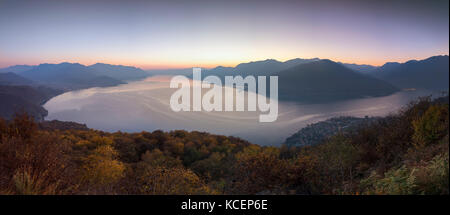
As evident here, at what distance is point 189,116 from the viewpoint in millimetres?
55469

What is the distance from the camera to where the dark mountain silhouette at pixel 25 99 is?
2676 cm

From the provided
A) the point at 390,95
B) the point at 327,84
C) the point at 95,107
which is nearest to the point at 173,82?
the point at 95,107

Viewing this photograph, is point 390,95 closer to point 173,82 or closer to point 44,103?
point 173,82

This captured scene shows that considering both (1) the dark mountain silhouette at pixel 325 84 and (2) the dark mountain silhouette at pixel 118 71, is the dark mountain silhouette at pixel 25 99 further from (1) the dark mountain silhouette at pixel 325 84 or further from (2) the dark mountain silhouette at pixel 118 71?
(1) the dark mountain silhouette at pixel 325 84

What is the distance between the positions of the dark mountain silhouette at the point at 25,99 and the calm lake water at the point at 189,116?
7.72 feet

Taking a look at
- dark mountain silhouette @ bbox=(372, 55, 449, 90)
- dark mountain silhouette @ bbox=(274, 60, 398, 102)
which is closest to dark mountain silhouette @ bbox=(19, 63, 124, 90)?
dark mountain silhouette @ bbox=(274, 60, 398, 102)

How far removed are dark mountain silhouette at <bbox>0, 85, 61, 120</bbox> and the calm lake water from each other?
92.6 inches

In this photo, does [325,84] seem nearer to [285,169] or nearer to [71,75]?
[285,169]

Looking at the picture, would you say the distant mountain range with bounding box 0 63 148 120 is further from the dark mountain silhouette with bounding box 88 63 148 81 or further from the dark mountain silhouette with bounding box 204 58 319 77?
the dark mountain silhouette with bounding box 204 58 319 77

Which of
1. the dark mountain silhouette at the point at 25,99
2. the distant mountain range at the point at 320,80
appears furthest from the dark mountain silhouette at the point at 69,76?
the distant mountain range at the point at 320,80

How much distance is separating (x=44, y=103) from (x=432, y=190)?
77315 millimetres

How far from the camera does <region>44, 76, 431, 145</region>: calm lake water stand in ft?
148
